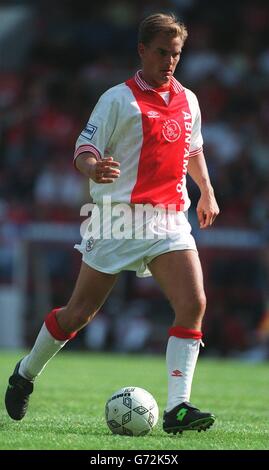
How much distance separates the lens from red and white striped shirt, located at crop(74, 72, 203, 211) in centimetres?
621

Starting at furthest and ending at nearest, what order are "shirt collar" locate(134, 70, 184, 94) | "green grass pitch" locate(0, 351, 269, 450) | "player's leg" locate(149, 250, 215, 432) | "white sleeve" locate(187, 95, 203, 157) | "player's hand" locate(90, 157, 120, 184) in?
1. "white sleeve" locate(187, 95, 203, 157)
2. "shirt collar" locate(134, 70, 184, 94)
3. "player's leg" locate(149, 250, 215, 432)
4. "player's hand" locate(90, 157, 120, 184)
5. "green grass pitch" locate(0, 351, 269, 450)

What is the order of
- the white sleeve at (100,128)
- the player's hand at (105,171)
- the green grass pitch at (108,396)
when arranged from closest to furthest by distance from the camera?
the green grass pitch at (108,396)
the player's hand at (105,171)
the white sleeve at (100,128)

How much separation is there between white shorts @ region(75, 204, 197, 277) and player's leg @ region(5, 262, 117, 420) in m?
0.09

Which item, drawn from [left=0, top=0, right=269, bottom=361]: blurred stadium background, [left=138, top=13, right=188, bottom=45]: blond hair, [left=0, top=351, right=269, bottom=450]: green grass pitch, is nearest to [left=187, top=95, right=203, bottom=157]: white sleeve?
[left=138, top=13, right=188, bottom=45]: blond hair

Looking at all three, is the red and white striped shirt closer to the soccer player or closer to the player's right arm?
the soccer player

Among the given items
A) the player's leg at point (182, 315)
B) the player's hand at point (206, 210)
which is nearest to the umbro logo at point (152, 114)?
the player's hand at point (206, 210)

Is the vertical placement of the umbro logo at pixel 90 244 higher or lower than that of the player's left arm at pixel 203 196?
lower

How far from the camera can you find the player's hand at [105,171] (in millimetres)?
5855

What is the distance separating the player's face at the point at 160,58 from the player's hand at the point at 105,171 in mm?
700

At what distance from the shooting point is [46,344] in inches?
259

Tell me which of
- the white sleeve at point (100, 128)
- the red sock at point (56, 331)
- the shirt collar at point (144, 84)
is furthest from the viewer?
the red sock at point (56, 331)

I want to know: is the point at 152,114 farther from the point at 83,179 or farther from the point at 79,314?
the point at 83,179

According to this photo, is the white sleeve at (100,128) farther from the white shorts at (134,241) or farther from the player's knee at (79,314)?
the player's knee at (79,314)
